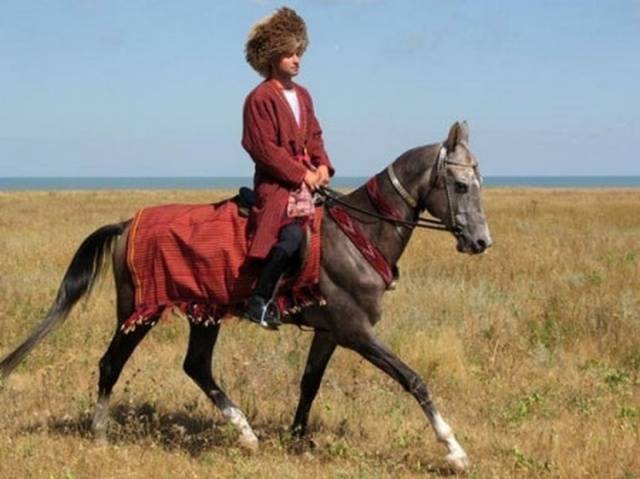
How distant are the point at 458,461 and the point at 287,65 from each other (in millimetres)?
2948

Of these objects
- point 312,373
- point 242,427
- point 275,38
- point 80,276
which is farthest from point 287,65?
point 242,427

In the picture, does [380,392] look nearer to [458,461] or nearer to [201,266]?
A: [458,461]

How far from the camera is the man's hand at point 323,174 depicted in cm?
638

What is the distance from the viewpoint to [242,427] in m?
6.66

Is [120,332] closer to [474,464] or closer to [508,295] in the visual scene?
[474,464]

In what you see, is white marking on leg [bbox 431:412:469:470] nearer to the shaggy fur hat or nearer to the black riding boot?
the black riding boot

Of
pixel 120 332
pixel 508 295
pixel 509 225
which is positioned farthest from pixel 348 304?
pixel 509 225

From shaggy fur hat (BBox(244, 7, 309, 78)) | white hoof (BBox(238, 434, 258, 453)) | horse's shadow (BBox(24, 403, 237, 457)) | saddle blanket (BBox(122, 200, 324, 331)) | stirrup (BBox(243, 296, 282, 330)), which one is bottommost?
horse's shadow (BBox(24, 403, 237, 457))

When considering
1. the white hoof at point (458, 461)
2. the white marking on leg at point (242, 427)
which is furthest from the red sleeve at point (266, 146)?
the white hoof at point (458, 461)

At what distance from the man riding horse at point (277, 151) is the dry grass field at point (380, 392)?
1312mm

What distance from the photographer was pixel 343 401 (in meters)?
7.90

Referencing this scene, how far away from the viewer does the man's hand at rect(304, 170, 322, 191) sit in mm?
6232

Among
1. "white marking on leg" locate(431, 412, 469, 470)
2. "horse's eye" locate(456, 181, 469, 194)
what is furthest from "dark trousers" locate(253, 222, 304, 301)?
"white marking on leg" locate(431, 412, 469, 470)

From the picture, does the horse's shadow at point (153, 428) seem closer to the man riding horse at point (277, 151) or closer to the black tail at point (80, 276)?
the black tail at point (80, 276)
